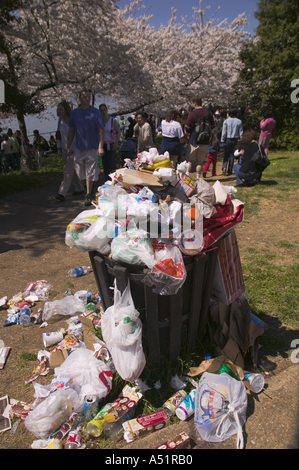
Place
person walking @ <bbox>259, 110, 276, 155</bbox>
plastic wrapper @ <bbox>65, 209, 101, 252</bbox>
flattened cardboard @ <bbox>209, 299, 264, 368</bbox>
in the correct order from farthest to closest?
person walking @ <bbox>259, 110, 276, 155</bbox> < flattened cardboard @ <bbox>209, 299, 264, 368</bbox> < plastic wrapper @ <bbox>65, 209, 101, 252</bbox>

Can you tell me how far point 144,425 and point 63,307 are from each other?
5.01ft

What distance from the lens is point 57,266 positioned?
4.16m

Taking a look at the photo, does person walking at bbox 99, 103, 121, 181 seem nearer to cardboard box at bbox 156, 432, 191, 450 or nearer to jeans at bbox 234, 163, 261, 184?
jeans at bbox 234, 163, 261, 184

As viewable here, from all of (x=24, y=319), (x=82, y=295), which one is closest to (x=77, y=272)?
(x=82, y=295)

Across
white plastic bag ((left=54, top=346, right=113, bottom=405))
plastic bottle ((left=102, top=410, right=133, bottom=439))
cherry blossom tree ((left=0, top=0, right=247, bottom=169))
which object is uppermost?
cherry blossom tree ((left=0, top=0, right=247, bottom=169))

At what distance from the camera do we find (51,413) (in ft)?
6.70

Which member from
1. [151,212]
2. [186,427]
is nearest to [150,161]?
[151,212]

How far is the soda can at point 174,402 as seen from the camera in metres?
2.16

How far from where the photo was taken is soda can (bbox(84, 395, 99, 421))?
2.09 m

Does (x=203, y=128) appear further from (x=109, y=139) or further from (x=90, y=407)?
(x=90, y=407)

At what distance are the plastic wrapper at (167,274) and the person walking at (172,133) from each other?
16.8 ft

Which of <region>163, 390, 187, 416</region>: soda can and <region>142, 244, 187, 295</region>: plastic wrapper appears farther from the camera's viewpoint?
<region>163, 390, 187, 416</region>: soda can

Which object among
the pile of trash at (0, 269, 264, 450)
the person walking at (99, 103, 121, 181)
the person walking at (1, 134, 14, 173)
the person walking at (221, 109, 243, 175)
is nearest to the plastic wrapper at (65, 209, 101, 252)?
the pile of trash at (0, 269, 264, 450)

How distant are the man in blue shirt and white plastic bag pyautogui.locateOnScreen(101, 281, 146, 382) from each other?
13.2 ft
